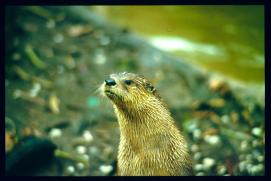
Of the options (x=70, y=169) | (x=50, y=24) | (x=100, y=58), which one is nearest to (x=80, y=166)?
(x=70, y=169)

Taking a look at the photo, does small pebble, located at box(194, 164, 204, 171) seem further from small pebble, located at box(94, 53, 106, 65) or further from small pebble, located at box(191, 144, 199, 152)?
small pebble, located at box(94, 53, 106, 65)

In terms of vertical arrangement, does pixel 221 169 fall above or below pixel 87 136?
below

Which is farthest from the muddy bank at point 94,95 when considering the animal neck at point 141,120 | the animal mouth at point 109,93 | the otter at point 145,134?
the animal mouth at point 109,93

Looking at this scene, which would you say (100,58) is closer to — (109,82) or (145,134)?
(145,134)

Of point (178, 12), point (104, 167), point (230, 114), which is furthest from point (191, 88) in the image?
point (178, 12)

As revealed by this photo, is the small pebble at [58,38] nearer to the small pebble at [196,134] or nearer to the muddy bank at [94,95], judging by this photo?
the muddy bank at [94,95]

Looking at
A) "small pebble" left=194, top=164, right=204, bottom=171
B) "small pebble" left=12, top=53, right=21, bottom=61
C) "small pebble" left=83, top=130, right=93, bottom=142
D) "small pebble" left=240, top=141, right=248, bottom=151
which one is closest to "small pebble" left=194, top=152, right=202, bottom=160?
"small pebble" left=194, top=164, right=204, bottom=171

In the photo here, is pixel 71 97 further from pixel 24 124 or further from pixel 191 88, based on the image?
pixel 191 88
